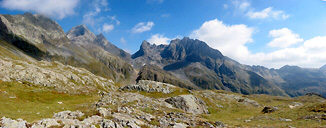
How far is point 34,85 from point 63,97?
794 inches

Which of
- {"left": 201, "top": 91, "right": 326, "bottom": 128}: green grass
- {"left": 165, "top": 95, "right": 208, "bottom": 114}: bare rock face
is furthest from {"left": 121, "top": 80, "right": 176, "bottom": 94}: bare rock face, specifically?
{"left": 165, "top": 95, "right": 208, "bottom": 114}: bare rock face

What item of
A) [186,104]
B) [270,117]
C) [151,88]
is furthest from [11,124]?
[151,88]

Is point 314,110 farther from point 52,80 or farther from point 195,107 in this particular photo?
point 52,80

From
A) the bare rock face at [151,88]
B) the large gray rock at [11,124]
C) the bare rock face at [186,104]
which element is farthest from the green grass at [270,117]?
the large gray rock at [11,124]

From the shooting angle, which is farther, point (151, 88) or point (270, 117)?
point (151, 88)

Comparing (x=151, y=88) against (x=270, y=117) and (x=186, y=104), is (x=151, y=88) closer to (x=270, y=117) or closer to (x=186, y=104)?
(x=186, y=104)

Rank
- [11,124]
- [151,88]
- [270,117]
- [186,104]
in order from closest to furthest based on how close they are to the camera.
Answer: [11,124] < [270,117] < [186,104] < [151,88]

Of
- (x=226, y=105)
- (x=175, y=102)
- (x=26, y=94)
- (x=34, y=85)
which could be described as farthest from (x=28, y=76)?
(x=226, y=105)

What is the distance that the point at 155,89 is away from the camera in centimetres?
8388

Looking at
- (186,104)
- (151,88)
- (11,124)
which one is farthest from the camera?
(151,88)

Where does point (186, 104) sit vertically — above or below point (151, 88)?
below

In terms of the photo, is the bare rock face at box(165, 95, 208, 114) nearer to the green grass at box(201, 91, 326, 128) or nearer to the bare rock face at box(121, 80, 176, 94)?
the green grass at box(201, 91, 326, 128)

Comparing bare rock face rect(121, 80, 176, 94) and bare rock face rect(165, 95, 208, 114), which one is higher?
bare rock face rect(121, 80, 176, 94)

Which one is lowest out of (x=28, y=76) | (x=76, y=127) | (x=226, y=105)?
(x=226, y=105)
